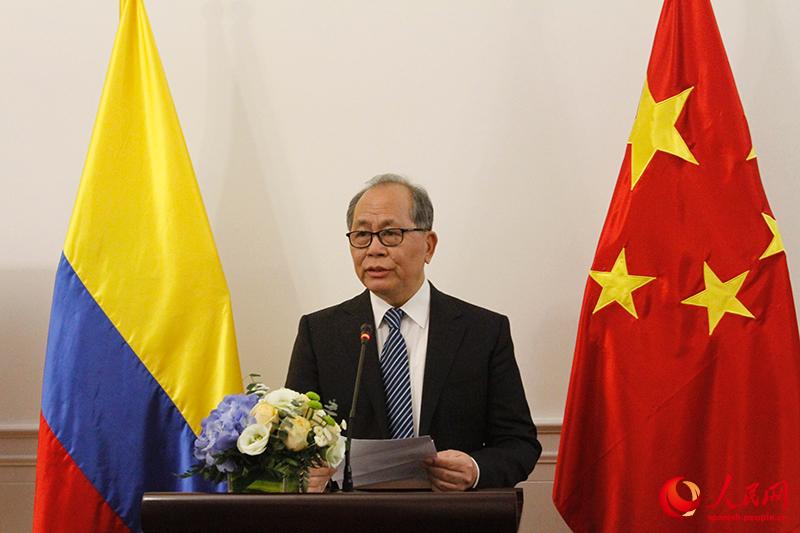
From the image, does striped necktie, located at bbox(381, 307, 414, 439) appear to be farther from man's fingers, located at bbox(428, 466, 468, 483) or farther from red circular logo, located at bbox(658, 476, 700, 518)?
red circular logo, located at bbox(658, 476, 700, 518)

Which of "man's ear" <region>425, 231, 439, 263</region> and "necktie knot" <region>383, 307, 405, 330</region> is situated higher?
"man's ear" <region>425, 231, 439, 263</region>

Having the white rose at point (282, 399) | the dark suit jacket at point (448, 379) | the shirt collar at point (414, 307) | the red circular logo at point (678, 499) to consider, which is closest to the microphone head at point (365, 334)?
the white rose at point (282, 399)

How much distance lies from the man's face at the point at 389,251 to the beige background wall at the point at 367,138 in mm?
713

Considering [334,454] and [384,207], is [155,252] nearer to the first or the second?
[384,207]

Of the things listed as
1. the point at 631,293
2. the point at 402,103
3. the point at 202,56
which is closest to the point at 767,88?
the point at 631,293

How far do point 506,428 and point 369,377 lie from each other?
429 millimetres

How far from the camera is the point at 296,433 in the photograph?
2.02 m

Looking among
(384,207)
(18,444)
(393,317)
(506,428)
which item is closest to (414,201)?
(384,207)

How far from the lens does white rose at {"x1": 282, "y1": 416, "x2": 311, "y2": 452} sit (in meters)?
2.01

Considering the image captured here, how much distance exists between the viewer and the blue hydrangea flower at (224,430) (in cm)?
203

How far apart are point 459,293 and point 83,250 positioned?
1359 millimetres

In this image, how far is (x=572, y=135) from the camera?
3.69 meters

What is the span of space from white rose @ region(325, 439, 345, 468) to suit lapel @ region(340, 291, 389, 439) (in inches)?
25.3

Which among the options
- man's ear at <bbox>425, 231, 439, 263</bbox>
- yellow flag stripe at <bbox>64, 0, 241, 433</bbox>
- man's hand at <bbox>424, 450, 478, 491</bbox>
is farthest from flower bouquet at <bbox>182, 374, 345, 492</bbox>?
yellow flag stripe at <bbox>64, 0, 241, 433</bbox>
